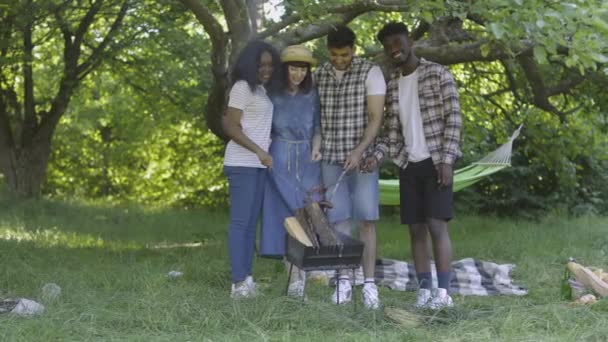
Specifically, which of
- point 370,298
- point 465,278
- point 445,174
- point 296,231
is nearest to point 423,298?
point 370,298

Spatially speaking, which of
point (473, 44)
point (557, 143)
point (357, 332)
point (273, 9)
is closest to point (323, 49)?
point (273, 9)

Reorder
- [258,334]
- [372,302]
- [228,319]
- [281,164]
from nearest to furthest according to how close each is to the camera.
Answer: [258,334] < [228,319] < [372,302] < [281,164]

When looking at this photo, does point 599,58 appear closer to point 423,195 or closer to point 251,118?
point 423,195

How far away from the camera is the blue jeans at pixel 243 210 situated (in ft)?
13.3

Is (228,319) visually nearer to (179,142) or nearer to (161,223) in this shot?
(161,223)

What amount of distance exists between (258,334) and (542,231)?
4700 mm

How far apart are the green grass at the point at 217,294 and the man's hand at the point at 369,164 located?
2.03 ft

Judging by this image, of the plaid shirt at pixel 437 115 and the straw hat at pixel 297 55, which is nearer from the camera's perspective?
the plaid shirt at pixel 437 115

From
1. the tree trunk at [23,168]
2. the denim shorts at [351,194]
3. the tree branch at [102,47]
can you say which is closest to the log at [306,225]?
the denim shorts at [351,194]

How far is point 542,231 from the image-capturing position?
7.24m

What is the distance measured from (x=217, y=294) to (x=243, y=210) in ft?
1.40

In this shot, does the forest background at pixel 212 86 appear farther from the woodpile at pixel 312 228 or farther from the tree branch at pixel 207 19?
the woodpile at pixel 312 228

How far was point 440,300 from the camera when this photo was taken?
371 cm

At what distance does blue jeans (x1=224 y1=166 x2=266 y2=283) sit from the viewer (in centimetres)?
406
